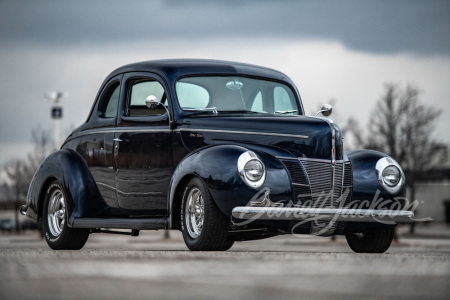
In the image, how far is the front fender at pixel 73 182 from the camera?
9.16 m

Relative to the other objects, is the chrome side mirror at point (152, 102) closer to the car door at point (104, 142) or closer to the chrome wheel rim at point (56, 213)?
the car door at point (104, 142)

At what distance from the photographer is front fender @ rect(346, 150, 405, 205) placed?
806 cm

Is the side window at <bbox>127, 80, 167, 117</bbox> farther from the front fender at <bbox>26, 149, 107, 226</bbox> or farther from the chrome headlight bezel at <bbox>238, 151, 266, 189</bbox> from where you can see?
the chrome headlight bezel at <bbox>238, 151, 266, 189</bbox>

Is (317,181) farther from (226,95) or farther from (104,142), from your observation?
(104,142)

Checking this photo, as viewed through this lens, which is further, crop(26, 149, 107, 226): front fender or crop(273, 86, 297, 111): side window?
crop(273, 86, 297, 111): side window

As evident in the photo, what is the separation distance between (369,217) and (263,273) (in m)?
3.13

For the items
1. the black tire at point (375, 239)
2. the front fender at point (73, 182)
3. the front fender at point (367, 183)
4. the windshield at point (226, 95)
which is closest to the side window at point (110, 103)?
the front fender at point (73, 182)

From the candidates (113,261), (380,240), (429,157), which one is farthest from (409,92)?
(113,261)

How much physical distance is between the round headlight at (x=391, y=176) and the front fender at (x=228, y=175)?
145cm

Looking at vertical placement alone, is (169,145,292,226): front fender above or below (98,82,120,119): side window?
below

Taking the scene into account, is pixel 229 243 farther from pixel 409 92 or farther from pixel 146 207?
pixel 409 92

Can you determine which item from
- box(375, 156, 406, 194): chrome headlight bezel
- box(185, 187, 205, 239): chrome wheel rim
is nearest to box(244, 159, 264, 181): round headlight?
box(185, 187, 205, 239): chrome wheel rim

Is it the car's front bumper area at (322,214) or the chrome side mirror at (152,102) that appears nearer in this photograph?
the car's front bumper area at (322,214)

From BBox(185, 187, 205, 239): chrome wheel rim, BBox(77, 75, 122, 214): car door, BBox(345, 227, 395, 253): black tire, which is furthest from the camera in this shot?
BBox(77, 75, 122, 214): car door
